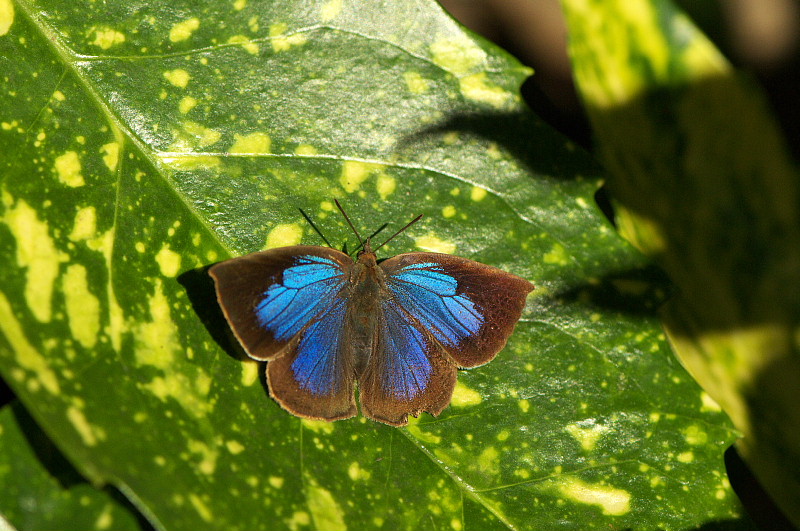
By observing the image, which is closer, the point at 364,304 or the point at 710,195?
the point at 710,195

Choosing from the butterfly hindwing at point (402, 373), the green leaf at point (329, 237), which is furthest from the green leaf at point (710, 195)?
the butterfly hindwing at point (402, 373)

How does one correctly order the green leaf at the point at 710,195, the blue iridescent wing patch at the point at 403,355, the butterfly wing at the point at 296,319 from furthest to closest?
the blue iridescent wing patch at the point at 403,355 < the butterfly wing at the point at 296,319 < the green leaf at the point at 710,195

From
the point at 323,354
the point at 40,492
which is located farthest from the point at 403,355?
the point at 40,492

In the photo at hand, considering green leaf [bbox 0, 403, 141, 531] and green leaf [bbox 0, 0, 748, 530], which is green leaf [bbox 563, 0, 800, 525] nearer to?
green leaf [bbox 0, 0, 748, 530]

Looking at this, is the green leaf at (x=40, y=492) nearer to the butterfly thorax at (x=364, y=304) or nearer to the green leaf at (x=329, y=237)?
the green leaf at (x=329, y=237)

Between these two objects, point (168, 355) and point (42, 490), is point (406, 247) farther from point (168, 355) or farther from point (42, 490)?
point (42, 490)

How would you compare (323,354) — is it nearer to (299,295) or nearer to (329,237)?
(299,295)
